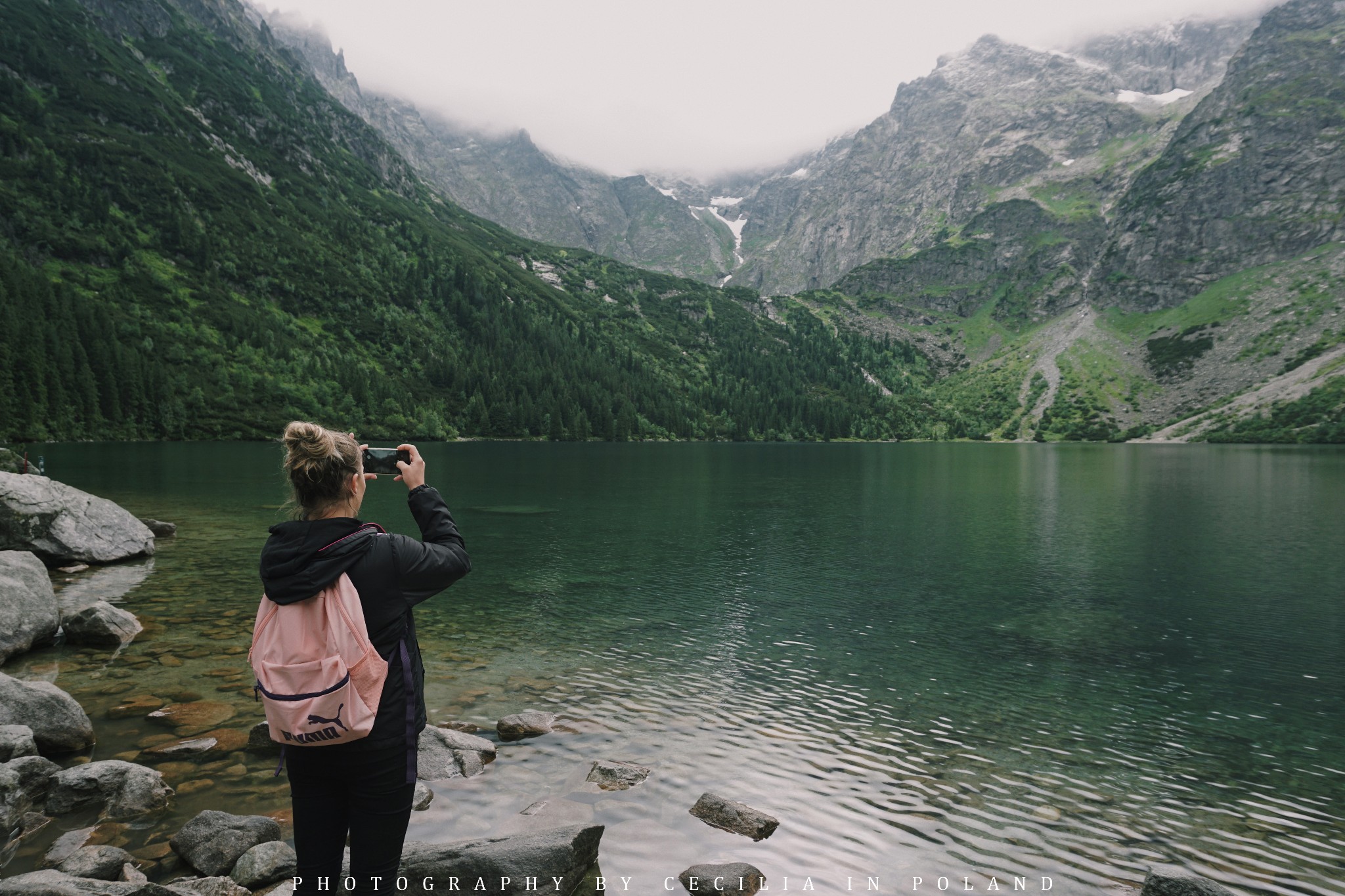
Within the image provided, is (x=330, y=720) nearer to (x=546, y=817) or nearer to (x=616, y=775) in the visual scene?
(x=546, y=817)

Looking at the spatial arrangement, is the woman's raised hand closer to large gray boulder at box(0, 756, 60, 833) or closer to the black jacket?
the black jacket

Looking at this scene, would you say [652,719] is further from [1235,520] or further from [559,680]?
[1235,520]

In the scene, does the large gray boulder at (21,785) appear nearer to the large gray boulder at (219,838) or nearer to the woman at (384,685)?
the large gray boulder at (219,838)

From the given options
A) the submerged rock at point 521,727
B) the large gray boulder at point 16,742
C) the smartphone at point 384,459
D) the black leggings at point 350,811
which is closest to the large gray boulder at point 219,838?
the large gray boulder at point 16,742

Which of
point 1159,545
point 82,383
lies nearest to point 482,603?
point 1159,545

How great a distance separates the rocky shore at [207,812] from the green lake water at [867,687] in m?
0.21

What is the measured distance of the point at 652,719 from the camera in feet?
52.4

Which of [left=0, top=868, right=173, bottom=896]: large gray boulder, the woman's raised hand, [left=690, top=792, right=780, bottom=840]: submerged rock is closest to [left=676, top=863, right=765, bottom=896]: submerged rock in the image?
[left=690, top=792, right=780, bottom=840]: submerged rock

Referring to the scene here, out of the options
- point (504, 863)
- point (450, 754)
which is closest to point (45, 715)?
point (450, 754)

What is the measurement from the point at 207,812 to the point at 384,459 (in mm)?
7974

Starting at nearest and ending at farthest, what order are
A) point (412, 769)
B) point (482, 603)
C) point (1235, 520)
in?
point (412, 769) < point (482, 603) < point (1235, 520)

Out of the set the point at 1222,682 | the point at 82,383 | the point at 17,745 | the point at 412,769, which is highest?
the point at 82,383

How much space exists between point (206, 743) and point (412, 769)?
38.0 feet

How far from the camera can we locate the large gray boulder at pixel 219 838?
30.7ft
